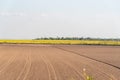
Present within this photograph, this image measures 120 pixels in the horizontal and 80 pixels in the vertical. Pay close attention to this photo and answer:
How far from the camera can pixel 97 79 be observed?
14000mm

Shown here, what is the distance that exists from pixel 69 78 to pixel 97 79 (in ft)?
3.67

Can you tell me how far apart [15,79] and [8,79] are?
0.93 feet

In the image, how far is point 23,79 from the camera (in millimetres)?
13883

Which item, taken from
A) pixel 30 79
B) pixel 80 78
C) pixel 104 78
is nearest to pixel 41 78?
pixel 30 79

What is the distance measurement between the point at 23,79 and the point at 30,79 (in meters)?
0.27

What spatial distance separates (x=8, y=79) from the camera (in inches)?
550

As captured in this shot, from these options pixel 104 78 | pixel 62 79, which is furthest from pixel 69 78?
pixel 104 78

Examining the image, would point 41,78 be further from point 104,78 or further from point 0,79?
point 104,78

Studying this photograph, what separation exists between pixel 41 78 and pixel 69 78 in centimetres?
113

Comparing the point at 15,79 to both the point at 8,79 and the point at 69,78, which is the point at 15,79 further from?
the point at 69,78

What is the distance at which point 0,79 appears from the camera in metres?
14.0

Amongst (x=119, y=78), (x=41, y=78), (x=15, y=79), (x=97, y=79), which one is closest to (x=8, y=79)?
(x=15, y=79)

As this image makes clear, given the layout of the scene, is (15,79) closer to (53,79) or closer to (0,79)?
(0,79)

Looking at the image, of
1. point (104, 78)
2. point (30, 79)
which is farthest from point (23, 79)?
point (104, 78)
